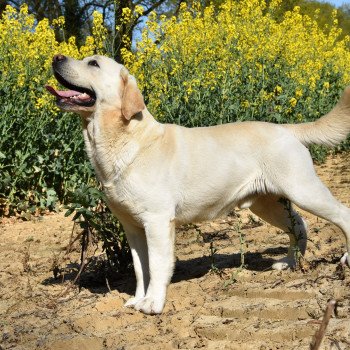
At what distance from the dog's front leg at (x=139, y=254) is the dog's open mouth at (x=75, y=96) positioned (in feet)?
2.94

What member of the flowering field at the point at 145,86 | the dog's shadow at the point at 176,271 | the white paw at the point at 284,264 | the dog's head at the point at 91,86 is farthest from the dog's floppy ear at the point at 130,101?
the flowering field at the point at 145,86

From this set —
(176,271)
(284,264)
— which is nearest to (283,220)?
(284,264)

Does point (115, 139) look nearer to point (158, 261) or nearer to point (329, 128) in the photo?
point (158, 261)

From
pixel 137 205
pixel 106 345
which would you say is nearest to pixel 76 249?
pixel 137 205

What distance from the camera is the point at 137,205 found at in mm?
4289

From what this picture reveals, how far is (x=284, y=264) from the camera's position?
5.04 m


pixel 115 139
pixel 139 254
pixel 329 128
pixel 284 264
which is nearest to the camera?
pixel 115 139

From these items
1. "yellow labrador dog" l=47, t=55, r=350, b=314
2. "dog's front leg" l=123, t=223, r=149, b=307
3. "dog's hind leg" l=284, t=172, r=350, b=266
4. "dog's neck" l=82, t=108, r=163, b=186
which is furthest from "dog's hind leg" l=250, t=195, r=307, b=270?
"dog's neck" l=82, t=108, r=163, b=186

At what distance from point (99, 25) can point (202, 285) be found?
132 inches

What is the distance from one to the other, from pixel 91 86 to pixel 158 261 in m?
1.26

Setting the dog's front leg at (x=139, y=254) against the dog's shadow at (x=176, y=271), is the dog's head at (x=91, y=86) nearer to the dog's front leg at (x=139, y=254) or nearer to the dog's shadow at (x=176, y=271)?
the dog's front leg at (x=139, y=254)

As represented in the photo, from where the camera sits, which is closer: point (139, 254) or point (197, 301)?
point (197, 301)

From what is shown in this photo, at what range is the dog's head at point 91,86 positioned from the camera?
439 cm

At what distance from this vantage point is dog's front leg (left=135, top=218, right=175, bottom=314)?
4.30 metres
